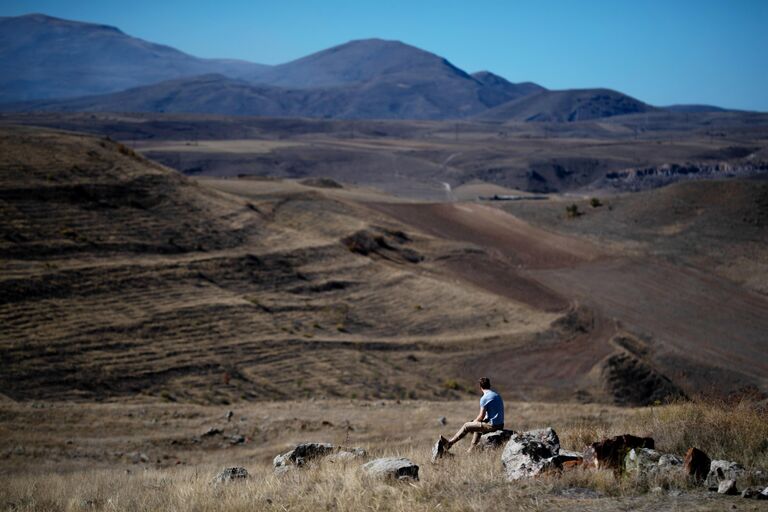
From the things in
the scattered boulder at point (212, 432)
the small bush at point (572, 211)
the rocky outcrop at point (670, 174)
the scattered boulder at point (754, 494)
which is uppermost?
the rocky outcrop at point (670, 174)

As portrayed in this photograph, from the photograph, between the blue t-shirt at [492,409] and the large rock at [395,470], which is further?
the blue t-shirt at [492,409]

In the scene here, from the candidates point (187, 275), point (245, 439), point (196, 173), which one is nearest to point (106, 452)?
point (245, 439)

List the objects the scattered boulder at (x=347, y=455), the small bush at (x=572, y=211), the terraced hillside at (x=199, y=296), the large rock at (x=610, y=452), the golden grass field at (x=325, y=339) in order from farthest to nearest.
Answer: the small bush at (x=572, y=211) < the terraced hillside at (x=199, y=296) < the scattered boulder at (x=347, y=455) < the golden grass field at (x=325, y=339) < the large rock at (x=610, y=452)

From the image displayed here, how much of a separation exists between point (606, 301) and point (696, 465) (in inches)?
1192

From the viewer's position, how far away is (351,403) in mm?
22156

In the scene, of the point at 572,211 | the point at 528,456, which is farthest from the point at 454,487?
the point at 572,211

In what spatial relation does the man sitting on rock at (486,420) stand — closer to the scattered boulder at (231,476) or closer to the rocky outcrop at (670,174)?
the scattered boulder at (231,476)

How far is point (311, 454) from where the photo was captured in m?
11.6

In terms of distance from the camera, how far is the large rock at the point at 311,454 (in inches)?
435

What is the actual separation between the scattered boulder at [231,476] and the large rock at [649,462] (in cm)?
490

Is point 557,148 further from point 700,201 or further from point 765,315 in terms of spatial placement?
point 765,315

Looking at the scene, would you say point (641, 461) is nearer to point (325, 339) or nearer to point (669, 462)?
point (669, 462)

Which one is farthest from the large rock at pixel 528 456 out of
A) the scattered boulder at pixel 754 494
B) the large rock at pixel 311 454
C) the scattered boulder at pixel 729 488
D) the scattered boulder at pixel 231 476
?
the scattered boulder at pixel 231 476

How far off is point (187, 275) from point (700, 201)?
39125mm
